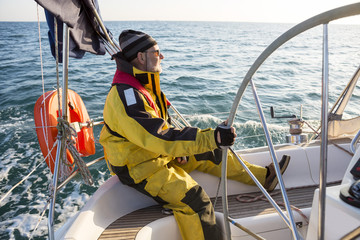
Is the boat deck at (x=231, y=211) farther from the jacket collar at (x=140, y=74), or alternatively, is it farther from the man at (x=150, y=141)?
the jacket collar at (x=140, y=74)

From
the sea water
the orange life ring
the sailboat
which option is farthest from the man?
the sea water

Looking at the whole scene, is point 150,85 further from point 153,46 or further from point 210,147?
point 210,147

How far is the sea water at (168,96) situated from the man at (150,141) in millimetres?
494

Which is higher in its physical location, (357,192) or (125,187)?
(357,192)

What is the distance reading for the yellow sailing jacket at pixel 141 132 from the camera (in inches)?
55.4

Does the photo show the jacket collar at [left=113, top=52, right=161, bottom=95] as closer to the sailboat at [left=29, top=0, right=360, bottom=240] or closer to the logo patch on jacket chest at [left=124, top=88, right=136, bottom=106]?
the logo patch on jacket chest at [left=124, top=88, right=136, bottom=106]

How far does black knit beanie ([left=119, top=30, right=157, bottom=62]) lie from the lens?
1.66 metres

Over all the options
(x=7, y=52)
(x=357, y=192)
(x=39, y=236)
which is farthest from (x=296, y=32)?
(x=7, y=52)

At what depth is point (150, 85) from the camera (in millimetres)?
1701

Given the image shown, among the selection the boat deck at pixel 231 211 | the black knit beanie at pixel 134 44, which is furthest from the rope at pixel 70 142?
the black knit beanie at pixel 134 44

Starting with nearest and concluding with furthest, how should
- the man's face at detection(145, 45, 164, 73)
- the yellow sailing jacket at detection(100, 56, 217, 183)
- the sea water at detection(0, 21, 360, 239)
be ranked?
the yellow sailing jacket at detection(100, 56, 217, 183)
the man's face at detection(145, 45, 164, 73)
the sea water at detection(0, 21, 360, 239)

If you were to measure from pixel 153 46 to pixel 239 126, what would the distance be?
3.61 meters

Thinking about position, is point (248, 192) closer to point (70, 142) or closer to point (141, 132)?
point (141, 132)

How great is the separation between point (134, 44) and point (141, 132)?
1.65 feet
